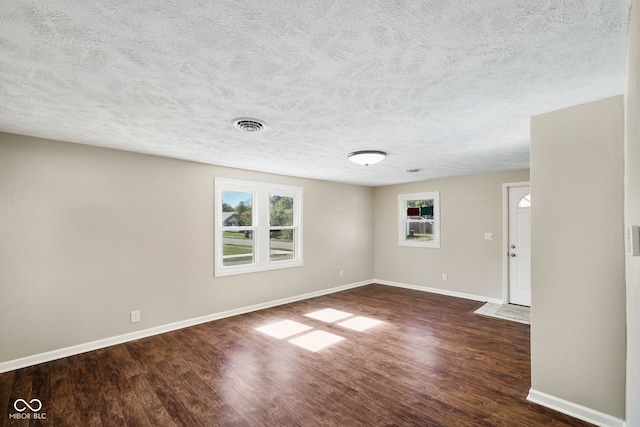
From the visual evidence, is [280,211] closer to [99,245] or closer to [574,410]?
[99,245]

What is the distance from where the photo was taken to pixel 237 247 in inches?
192

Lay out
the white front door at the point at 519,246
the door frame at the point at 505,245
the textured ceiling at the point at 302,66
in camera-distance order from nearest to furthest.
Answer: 1. the textured ceiling at the point at 302,66
2. the white front door at the point at 519,246
3. the door frame at the point at 505,245

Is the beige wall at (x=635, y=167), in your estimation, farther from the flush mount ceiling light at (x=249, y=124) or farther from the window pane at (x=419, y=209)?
the window pane at (x=419, y=209)

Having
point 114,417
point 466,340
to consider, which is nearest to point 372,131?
point 466,340

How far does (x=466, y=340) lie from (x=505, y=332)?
69cm

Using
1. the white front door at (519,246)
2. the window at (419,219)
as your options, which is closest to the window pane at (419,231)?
the window at (419,219)

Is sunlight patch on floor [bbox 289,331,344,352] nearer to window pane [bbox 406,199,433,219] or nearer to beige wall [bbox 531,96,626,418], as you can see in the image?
beige wall [bbox 531,96,626,418]

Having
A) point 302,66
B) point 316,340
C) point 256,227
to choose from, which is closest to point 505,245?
point 316,340

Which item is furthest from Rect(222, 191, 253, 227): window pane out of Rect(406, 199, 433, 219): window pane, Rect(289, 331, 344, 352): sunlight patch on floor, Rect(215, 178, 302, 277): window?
Rect(406, 199, 433, 219): window pane

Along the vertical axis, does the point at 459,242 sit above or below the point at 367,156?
below

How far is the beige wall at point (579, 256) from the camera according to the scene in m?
2.07

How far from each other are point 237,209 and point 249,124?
247 centimetres

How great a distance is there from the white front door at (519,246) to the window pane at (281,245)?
3893 mm

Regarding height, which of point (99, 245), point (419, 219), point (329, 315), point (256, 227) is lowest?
point (329, 315)
